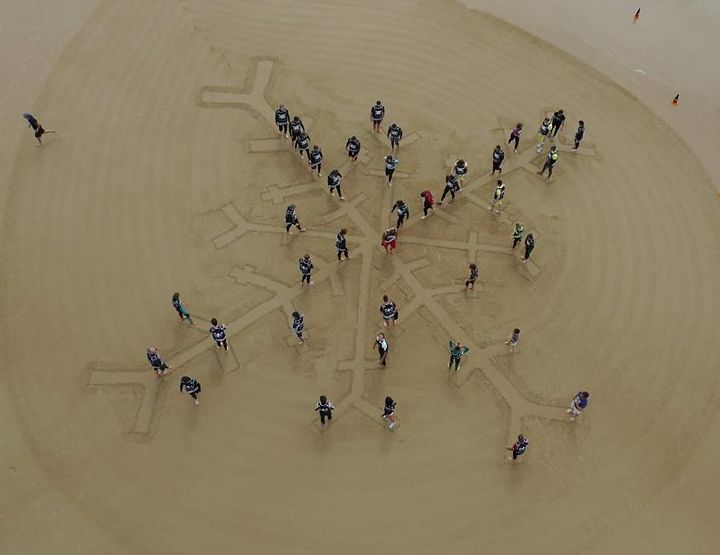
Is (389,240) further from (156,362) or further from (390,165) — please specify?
(156,362)

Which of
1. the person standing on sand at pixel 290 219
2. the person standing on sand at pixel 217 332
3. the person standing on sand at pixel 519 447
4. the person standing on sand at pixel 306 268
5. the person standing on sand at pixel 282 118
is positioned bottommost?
the person standing on sand at pixel 519 447

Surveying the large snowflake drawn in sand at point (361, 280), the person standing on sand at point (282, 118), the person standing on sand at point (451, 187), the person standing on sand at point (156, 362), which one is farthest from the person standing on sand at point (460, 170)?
the person standing on sand at point (156, 362)

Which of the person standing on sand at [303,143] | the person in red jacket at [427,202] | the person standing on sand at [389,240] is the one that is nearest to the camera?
the person standing on sand at [389,240]

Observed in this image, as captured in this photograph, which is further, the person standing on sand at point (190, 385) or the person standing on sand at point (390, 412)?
the person standing on sand at point (190, 385)

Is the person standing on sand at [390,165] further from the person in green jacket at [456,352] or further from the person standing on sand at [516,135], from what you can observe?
the person in green jacket at [456,352]

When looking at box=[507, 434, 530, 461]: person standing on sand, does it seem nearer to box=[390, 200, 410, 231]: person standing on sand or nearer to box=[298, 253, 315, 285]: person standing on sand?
box=[298, 253, 315, 285]: person standing on sand

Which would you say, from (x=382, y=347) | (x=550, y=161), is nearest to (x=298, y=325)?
(x=382, y=347)

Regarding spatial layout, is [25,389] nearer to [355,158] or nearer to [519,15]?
[355,158]
